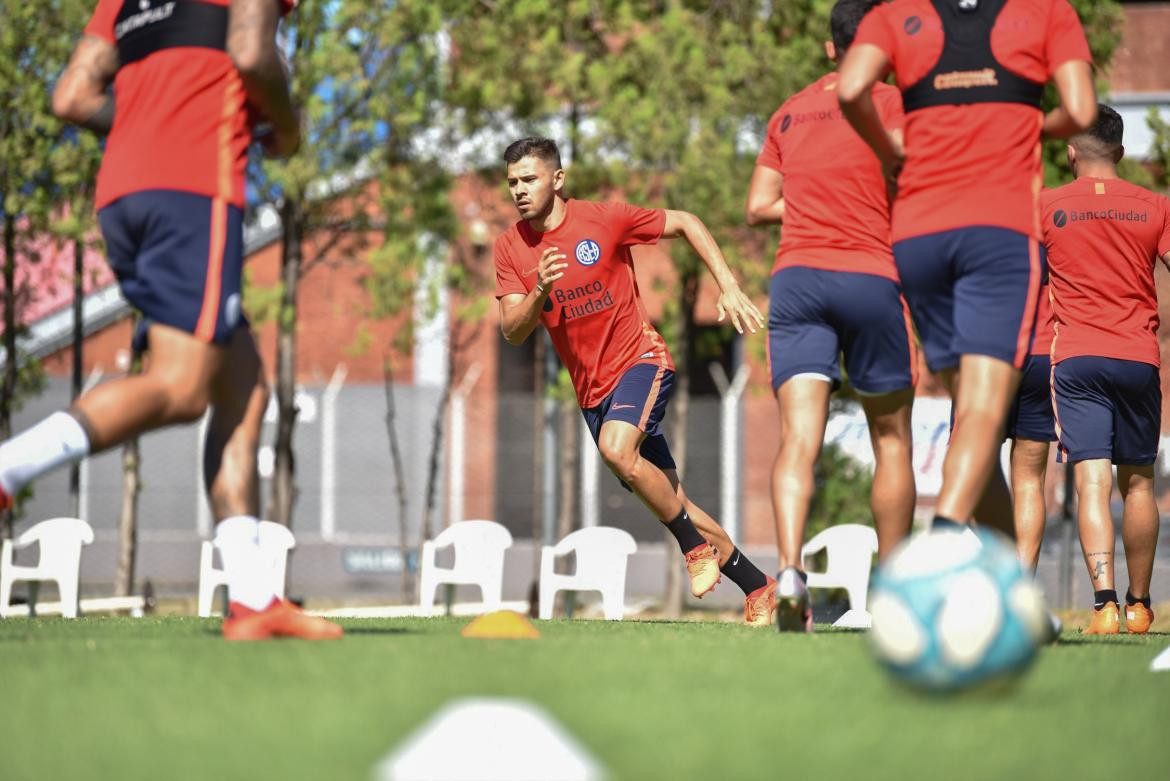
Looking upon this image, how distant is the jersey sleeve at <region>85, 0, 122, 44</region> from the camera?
5211 millimetres

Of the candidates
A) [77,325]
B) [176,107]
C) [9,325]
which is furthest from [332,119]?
[176,107]

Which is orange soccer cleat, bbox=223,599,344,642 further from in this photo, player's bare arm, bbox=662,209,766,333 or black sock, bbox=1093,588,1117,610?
black sock, bbox=1093,588,1117,610

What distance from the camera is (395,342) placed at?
663 inches

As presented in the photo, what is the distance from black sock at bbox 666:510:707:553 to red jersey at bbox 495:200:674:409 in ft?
2.51

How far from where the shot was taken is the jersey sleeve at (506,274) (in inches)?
299

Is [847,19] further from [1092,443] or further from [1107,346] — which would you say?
[1092,443]

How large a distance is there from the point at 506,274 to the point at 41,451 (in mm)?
3369

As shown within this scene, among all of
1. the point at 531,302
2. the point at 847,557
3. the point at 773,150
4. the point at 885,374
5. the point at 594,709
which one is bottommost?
the point at 594,709

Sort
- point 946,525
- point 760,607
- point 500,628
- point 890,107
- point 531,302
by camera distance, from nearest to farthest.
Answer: point 946,525, point 500,628, point 890,107, point 531,302, point 760,607

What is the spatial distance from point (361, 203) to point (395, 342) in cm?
179

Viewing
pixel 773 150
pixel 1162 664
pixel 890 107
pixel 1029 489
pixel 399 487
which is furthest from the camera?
pixel 399 487

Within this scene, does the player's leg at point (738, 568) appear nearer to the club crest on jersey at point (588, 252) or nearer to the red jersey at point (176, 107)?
the club crest on jersey at point (588, 252)

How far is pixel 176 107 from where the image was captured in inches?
196

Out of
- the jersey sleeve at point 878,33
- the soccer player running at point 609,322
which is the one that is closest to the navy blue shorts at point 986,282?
the jersey sleeve at point 878,33
